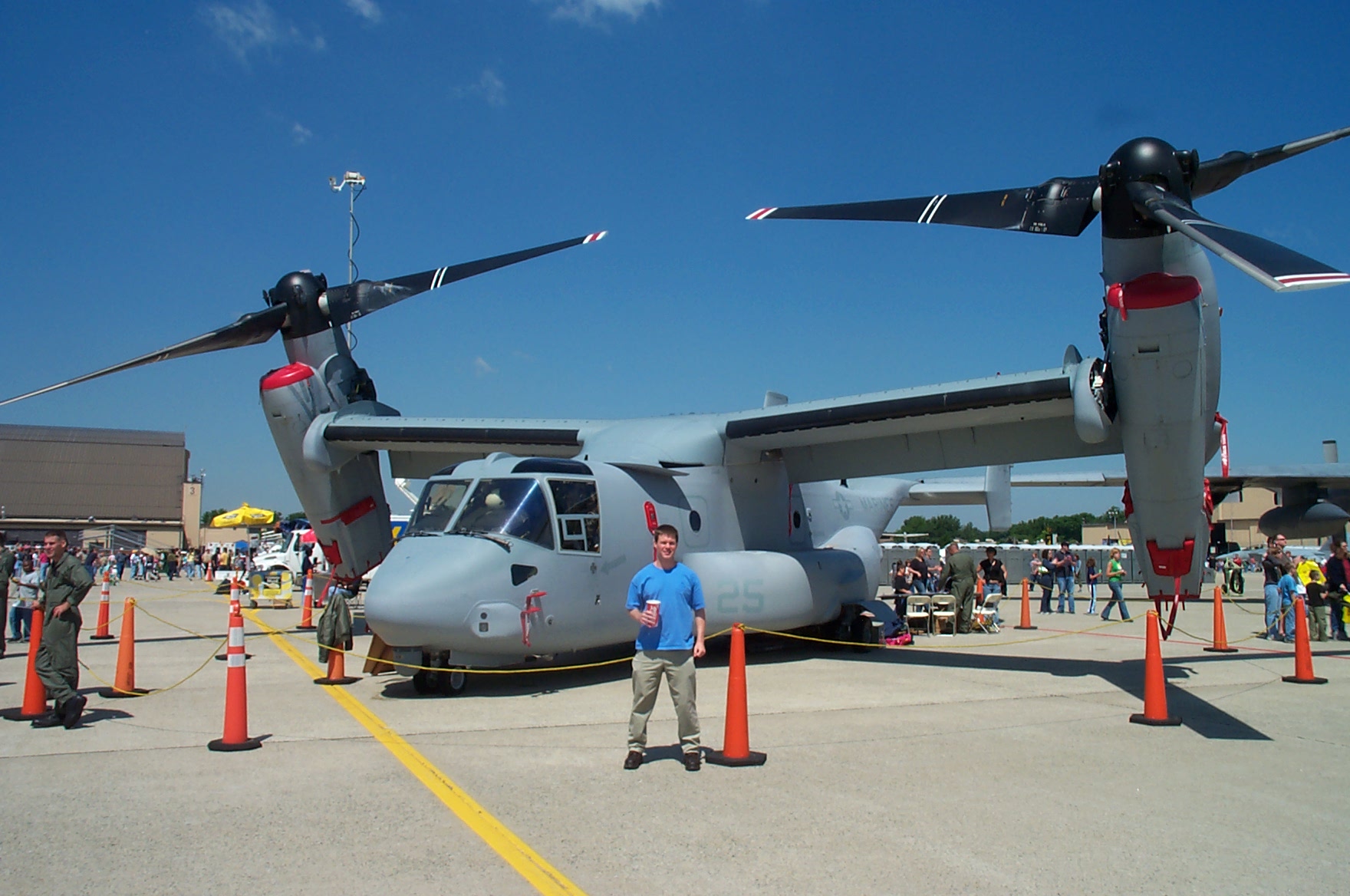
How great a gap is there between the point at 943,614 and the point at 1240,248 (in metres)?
10.6

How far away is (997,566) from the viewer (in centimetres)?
1895

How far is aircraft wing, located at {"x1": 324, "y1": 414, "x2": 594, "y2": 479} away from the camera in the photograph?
13559 millimetres

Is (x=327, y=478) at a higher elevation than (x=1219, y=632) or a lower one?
higher

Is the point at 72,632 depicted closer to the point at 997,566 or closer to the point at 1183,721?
the point at 1183,721

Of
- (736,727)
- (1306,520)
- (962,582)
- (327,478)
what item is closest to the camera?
(736,727)

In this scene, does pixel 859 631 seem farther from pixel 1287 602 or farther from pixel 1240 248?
pixel 1240 248

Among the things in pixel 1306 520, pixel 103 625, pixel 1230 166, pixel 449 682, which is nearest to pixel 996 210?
pixel 1230 166

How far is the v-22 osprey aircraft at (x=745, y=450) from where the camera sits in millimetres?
8344

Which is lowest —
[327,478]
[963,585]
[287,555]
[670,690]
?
[670,690]

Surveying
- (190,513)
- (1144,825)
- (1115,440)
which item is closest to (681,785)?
(1144,825)

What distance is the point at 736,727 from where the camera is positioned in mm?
6145

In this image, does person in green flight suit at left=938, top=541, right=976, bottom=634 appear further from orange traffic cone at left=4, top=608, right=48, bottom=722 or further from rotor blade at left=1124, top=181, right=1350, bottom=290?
orange traffic cone at left=4, top=608, right=48, bottom=722

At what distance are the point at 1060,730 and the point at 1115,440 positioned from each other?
419 cm

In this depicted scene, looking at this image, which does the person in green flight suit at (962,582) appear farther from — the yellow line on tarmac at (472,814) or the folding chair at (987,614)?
the yellow line on tarmac at (472,814)
